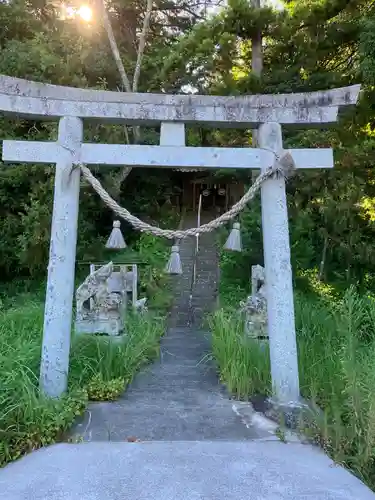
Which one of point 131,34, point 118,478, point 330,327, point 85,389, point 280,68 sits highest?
point 131,34

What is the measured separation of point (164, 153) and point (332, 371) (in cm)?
259

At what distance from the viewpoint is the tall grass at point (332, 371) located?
10.0ft

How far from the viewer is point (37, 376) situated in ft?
13.6

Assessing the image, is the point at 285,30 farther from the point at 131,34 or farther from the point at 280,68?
the point at 131,34

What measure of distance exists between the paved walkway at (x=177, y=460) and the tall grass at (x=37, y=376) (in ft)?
0.50

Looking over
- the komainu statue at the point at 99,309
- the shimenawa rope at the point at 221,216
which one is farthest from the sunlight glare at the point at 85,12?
the shimenawa rope at the point at 221,216

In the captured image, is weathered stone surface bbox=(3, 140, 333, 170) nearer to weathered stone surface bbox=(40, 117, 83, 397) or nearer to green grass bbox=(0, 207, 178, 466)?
weathered stone surface bbox=(40, 117, 83, 397)

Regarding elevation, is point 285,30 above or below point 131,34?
below

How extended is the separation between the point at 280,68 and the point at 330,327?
660 centimetres

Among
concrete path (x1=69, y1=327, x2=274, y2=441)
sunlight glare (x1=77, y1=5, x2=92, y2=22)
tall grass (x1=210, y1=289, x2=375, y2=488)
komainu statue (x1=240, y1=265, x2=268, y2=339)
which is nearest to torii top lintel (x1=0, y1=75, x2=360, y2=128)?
tall grass (x1=210, y1=289, x2=375, y2=488)

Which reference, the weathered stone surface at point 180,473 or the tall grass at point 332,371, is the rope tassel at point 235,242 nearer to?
the tall grass at point 332,371

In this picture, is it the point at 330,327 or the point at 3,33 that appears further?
the point at 3,33

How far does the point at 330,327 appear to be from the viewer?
5.52 meters

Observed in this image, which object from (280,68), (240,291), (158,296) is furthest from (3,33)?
(240,291)
